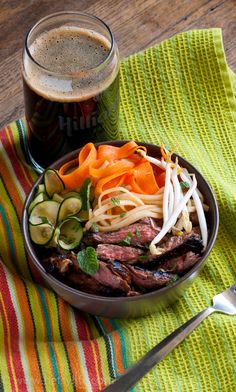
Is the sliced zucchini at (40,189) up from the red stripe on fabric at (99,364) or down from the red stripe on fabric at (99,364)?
up

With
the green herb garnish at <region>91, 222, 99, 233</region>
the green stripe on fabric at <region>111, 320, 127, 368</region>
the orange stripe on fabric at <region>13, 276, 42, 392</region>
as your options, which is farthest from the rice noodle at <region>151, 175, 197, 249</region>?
the orange stripe on fabric at <region>13, 276, 42, 392</region>

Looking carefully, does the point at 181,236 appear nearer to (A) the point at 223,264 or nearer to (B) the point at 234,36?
(A) the point at 223,264

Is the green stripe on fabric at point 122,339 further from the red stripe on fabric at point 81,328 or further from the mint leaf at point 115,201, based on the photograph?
the mint leaf at point 115,201

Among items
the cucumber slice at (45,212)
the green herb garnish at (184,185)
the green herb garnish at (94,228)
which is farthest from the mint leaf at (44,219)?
the green herb garnish at (184,185)

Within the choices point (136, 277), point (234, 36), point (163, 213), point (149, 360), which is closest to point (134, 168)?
point (163, 213)

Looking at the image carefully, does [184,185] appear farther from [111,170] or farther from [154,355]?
[154,355]

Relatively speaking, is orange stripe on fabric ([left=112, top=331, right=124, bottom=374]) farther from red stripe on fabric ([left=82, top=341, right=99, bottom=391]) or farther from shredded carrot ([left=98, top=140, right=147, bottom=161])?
shredded carrot ([left=98, top=140, right=147, bottom=161])
